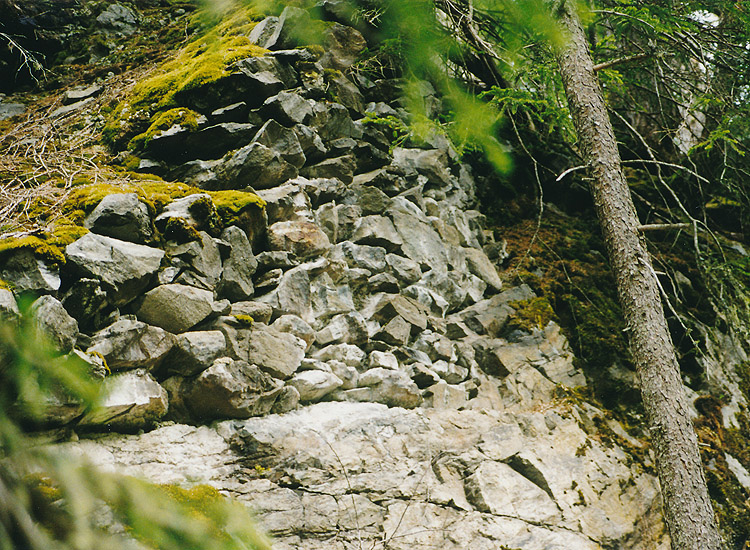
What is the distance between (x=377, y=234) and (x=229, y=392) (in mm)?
2235

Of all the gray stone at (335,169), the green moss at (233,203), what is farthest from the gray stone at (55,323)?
the gray stone at (335,169)

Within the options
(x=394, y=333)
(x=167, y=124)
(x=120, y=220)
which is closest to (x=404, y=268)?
(x=394, y=333)

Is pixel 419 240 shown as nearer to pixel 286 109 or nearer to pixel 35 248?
pixel 286 109

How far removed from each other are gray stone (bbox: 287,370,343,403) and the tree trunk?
257 centimetres

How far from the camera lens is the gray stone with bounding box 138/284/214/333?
3270 mm

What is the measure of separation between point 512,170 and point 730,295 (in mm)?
3109

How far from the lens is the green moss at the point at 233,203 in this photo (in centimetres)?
400

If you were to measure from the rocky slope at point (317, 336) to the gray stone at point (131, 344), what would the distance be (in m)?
0.01

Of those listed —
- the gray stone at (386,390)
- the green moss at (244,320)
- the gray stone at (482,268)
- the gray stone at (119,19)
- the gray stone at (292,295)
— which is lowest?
the gray stone at (482,268)

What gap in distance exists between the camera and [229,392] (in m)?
3.23

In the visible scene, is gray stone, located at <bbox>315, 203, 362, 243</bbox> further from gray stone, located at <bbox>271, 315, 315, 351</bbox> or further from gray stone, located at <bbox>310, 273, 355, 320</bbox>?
gray stone, located at <bbox>271, 315, 315, 351</bbox>

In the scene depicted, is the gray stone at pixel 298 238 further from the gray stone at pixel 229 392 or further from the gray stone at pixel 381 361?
the gray stone at pixel 229 392

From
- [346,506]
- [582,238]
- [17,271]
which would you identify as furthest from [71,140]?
[582,238]

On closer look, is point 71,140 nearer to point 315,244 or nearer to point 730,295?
point 315,244
